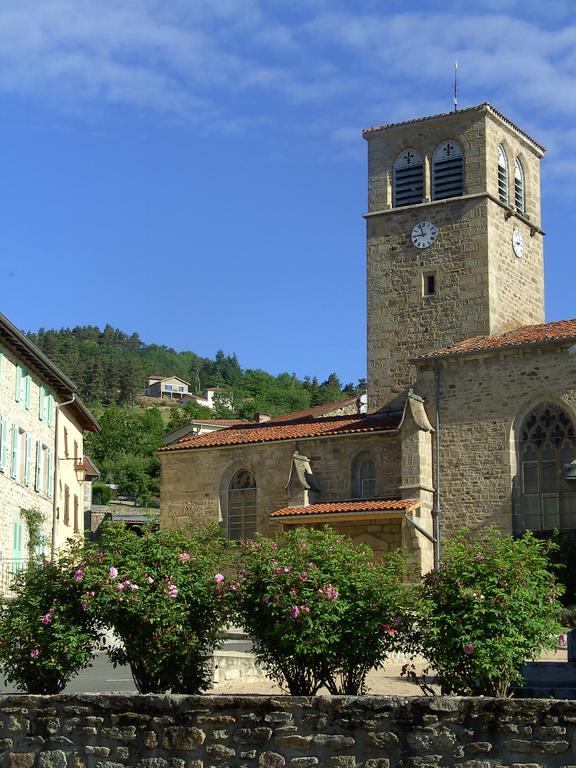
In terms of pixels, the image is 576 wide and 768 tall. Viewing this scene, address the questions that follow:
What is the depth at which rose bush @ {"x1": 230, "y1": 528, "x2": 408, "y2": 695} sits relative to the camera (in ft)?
37.1

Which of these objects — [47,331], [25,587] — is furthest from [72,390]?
[47,331]

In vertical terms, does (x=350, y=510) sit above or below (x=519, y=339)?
below

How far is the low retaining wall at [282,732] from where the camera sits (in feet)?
30.7

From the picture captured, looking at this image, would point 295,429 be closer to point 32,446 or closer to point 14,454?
point 32,446

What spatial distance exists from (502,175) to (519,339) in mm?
7995

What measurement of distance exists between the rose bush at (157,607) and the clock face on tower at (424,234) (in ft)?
87.5

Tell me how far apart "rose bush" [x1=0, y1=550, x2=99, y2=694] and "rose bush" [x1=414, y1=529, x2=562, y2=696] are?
3.43m

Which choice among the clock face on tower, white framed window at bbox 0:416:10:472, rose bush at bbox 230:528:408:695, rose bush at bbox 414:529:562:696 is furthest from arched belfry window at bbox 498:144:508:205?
rose bush at bbox 414:529:562:696

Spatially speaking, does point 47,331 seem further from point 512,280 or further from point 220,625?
point 220,625

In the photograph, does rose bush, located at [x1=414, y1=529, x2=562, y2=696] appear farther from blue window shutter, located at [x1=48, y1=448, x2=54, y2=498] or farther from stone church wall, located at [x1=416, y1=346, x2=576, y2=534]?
blue window shutter, located at [x1=48, y1=448, x2=54, y2=498]

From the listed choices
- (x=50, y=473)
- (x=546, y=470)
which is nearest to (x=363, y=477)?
(x=546, y=470)

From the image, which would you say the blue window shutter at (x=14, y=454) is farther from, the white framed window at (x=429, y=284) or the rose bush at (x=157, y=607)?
the rose bush at (x=157, y=607)

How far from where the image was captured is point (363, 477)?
3544 centimetres

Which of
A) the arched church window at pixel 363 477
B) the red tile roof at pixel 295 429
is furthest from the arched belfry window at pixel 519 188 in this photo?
the arched church window at pixel 363 477
